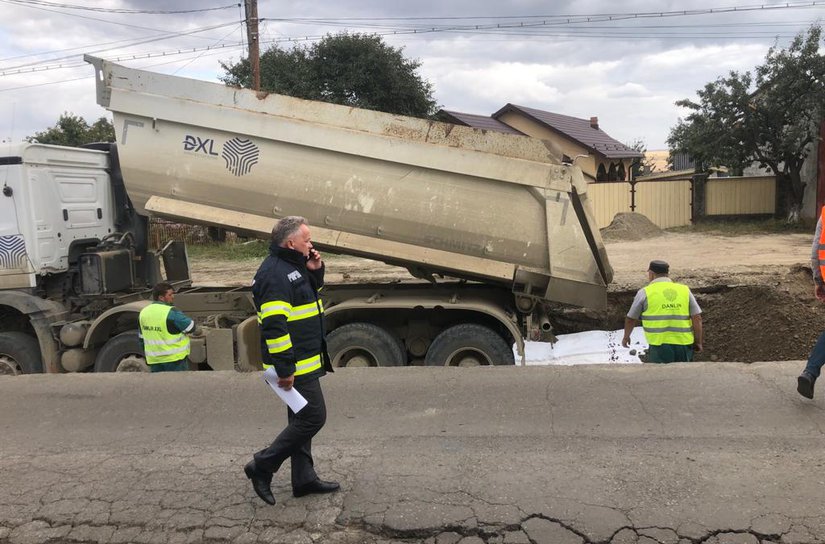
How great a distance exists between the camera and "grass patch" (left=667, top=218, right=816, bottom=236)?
20062 millimetres

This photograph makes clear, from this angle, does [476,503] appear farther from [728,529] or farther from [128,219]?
[128,219]

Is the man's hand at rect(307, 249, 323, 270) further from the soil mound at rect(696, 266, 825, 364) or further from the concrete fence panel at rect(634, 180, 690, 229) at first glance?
the concrete fence panel at rect(634, 180, 690, 229)

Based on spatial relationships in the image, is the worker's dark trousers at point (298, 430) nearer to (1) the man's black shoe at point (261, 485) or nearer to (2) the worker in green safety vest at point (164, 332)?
(1) the man's black shoe at point (261, 485)

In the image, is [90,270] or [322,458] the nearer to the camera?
[322,458]

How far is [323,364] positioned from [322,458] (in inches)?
35.9

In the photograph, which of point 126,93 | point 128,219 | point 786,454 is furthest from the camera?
point 128,219

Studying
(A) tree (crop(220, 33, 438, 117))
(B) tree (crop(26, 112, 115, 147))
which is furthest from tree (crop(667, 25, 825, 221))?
(B) tree (crop(26, 112, 115, 147))

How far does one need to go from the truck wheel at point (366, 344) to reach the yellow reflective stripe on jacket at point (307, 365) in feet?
10.5

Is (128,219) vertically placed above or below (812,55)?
below

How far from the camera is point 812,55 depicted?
19719mm

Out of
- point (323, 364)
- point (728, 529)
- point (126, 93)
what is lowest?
point (728, 529)

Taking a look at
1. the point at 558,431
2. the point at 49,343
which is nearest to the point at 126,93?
the point at 49,343

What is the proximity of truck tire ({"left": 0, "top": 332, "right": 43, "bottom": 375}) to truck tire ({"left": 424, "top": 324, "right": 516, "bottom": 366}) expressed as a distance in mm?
4125

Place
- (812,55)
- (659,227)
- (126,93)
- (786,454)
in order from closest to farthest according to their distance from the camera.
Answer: (786,454) → (126,93) → (812,55) → (659,227)
